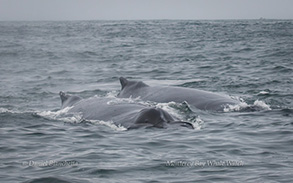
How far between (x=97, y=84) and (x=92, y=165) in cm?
1553

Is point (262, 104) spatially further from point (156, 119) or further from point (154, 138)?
point (154, 138)

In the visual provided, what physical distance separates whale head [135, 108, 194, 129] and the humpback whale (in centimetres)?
331

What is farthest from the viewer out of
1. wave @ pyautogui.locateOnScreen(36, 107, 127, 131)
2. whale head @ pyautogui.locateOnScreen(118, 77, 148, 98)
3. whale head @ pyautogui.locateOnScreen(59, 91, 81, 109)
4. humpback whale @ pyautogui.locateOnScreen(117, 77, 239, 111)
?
whale head @ pyautogui.locateOnScreen(118, 77, 148, 98)

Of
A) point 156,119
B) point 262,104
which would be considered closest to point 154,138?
point 156,119

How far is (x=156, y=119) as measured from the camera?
504 inches

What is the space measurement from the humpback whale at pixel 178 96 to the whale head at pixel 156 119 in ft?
10.9

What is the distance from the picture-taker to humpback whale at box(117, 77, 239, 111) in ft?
53.8

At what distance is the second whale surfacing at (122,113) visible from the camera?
12797 mm

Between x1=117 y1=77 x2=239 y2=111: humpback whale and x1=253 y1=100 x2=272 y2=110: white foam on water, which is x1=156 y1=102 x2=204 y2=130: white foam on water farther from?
x1=253 y1=100 x2=272 y2=110: white foam on water

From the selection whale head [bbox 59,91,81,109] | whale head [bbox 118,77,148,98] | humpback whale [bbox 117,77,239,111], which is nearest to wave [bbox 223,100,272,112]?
humpback whale [bbox 117,77,239,111]

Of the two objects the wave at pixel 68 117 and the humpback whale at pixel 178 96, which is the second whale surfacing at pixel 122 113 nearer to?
the wave at pixel 68 117

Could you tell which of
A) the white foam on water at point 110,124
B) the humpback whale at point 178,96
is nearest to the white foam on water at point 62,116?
the white foam on water at point 110,124

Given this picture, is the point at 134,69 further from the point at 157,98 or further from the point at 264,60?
the point at 157,98

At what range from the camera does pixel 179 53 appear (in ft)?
144
